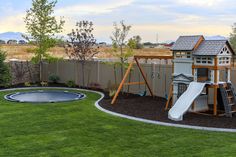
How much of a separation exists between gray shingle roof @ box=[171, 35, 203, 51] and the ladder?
170 cm

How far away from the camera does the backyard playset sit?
11078 millimetres

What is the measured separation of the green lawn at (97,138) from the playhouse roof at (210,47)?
3429 mm

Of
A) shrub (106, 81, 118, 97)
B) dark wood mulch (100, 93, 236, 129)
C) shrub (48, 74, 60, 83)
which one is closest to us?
dark wood mulch (100, 93, 236, 129)

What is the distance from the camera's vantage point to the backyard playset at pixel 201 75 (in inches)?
436

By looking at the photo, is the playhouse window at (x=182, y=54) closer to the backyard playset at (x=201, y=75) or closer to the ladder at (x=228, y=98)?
the backyard playset at (x=201, y=75)

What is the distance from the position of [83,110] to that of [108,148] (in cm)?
480

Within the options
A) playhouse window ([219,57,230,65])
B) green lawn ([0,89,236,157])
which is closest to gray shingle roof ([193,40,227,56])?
playhouse window ([219,57,230,65])

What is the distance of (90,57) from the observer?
19141 millimetres

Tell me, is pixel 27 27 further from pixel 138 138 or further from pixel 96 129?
pixel 138 138

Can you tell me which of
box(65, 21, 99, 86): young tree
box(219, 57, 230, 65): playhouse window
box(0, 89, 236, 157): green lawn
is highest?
box(65, 21, 99, 86): young tree

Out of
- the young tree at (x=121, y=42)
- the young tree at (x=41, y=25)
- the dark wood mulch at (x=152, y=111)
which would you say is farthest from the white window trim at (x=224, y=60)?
the young tree at (x=41, y=25)

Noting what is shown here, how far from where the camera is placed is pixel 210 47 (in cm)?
1145

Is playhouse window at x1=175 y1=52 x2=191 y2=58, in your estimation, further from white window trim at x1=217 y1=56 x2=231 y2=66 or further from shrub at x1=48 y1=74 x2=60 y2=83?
shrub at x1=48 y1=74 x2=60 y2=83

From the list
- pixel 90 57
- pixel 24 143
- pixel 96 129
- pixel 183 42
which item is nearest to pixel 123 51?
pixel 90 57
